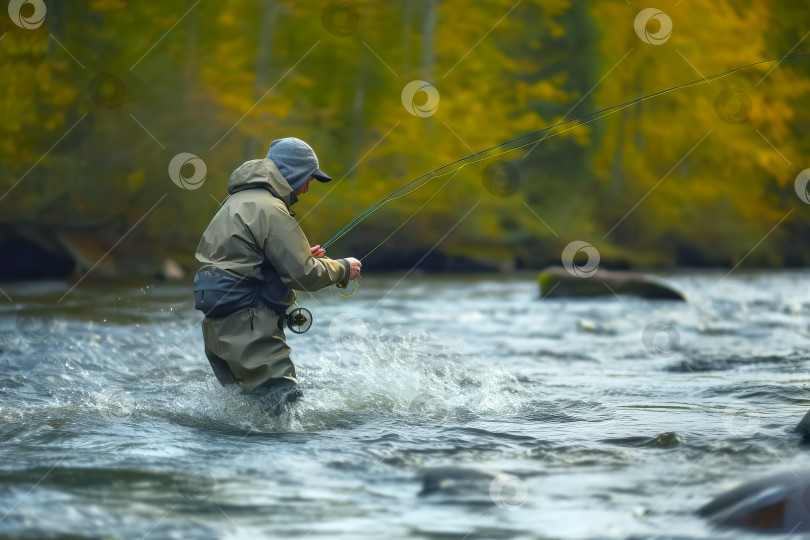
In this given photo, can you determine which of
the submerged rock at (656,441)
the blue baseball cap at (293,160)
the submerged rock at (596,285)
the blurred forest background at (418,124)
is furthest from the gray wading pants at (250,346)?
the blurred forest background at (418,124)

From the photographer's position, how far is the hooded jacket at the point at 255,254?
190 inches

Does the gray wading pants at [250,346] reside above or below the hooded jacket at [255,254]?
below

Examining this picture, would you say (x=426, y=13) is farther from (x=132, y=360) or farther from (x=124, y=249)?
(x=132, y=360)

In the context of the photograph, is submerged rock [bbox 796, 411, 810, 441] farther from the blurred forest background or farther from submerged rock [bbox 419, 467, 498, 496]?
the blurred forest background

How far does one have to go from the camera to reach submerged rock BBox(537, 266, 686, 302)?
1312 centimetres

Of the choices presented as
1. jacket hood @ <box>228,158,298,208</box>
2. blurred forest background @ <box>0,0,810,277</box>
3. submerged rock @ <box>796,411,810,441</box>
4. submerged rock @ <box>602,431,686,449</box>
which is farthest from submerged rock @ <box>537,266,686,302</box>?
jacket hood @ <box>228,158,298,208</box>

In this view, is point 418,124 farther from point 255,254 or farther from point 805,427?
point 805,427

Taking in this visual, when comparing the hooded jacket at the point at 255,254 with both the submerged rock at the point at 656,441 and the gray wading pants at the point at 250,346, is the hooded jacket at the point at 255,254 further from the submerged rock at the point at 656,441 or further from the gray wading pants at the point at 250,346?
the submerged rock at the point at 656,441

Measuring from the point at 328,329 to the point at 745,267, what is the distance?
13085 millimetres

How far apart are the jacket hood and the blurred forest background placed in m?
11.7

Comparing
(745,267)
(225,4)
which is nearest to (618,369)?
(745,267)

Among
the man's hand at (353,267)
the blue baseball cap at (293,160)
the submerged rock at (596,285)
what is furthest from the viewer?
the submerged rock at (596,285)

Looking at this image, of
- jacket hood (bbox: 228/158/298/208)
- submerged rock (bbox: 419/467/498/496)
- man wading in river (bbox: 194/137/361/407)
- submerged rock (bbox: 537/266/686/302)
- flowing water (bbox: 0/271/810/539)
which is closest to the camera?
flowing water (bbox: 0/271/810/539)

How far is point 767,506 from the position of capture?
11.9ft
